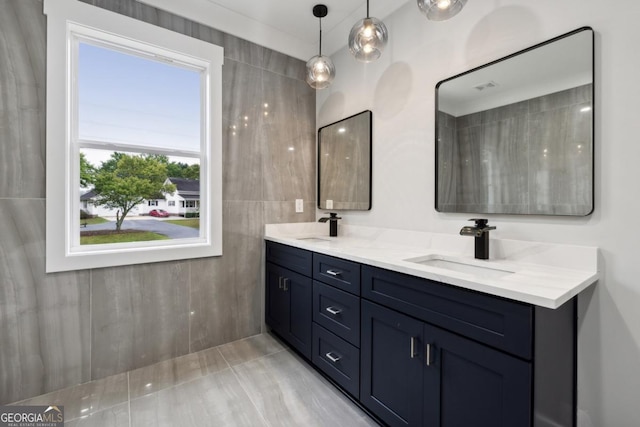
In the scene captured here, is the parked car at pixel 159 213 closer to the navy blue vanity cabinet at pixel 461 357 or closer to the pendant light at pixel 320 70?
the pendant light at pixel 320 70

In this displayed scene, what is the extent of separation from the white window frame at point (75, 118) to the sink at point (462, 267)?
66.2 inches

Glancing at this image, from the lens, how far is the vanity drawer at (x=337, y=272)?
5.60 feet

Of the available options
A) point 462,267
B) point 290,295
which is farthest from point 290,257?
point 462,267

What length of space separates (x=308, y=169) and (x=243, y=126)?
2.49ft

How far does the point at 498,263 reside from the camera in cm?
152

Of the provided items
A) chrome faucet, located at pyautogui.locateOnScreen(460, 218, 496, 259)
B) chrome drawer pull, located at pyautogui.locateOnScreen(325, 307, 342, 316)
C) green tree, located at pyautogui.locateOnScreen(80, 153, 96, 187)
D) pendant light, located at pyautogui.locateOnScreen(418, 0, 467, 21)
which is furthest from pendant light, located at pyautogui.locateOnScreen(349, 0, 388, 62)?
green tree, located at pyautogui.locateOnScreen(80, 153, 96, 187)

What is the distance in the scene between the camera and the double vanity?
1.04 meters

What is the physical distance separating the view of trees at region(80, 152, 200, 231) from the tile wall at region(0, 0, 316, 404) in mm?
288

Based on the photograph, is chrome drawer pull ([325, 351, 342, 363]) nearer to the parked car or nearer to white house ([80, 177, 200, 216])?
white house ([80, 177, 200, 216])

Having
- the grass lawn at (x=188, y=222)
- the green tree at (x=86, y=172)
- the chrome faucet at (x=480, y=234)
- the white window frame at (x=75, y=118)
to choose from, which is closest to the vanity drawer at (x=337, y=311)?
the chrome faucet at (x=480, y=234)

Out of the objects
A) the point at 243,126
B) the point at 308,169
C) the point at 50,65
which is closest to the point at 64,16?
the point at 50,65

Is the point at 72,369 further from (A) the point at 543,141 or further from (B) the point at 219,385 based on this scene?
(A) the point at 543,141

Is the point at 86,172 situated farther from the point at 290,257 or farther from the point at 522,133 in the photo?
the point at 522,133

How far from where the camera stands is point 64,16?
1824 millimetres
